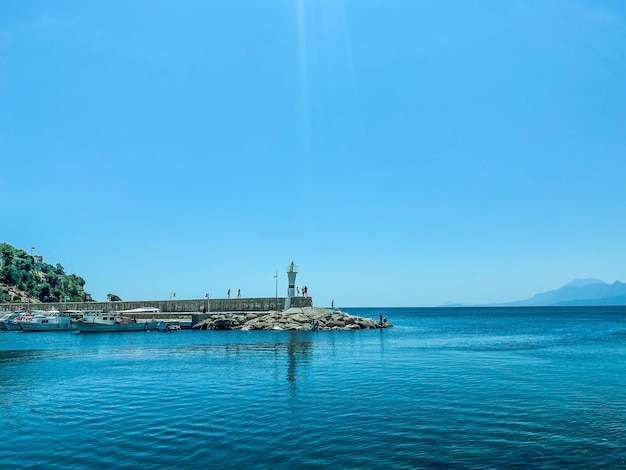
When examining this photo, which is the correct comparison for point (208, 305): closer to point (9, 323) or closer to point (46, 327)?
point (46, 327)

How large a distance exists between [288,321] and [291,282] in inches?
444

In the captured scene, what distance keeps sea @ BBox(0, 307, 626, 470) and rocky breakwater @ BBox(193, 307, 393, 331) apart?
43.1 meters

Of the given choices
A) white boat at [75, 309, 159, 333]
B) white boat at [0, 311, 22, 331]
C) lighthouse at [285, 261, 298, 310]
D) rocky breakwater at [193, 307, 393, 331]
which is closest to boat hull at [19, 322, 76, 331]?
white boat at [0, 311, 22, 331]

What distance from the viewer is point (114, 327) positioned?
283 feet

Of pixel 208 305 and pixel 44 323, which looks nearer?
pixel 44 323

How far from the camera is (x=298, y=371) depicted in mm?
34781

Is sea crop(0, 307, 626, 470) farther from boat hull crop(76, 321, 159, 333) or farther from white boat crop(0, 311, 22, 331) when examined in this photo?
white boat crop(0, 311, 22, 331)

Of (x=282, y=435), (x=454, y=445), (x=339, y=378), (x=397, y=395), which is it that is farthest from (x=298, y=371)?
(x=454, y=445)

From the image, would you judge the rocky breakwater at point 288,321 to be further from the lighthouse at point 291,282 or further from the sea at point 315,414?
the sea at point 315,414

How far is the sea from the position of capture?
50.8ft

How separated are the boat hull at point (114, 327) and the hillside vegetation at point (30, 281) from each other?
2623 inches

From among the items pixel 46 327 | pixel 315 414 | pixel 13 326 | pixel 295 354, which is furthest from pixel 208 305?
pixel 315 414

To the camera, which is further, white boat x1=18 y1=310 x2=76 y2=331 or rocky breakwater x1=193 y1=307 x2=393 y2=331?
white boat x1=18 y1=310 x2=76 y2=331

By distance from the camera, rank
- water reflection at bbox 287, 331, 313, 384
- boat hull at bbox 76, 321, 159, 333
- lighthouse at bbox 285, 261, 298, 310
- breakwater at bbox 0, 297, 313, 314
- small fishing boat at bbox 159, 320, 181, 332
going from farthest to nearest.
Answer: breakwater at bbox 0, 297, 313, 314 → lighthouse at bbox 285, 261, 298, 310 → small fishing boat at bbox 159, 320, 181, 332 → boat hull at bbox 76, 321, 159, 333 → water reflection at bbox 287, 331, 313, 384
